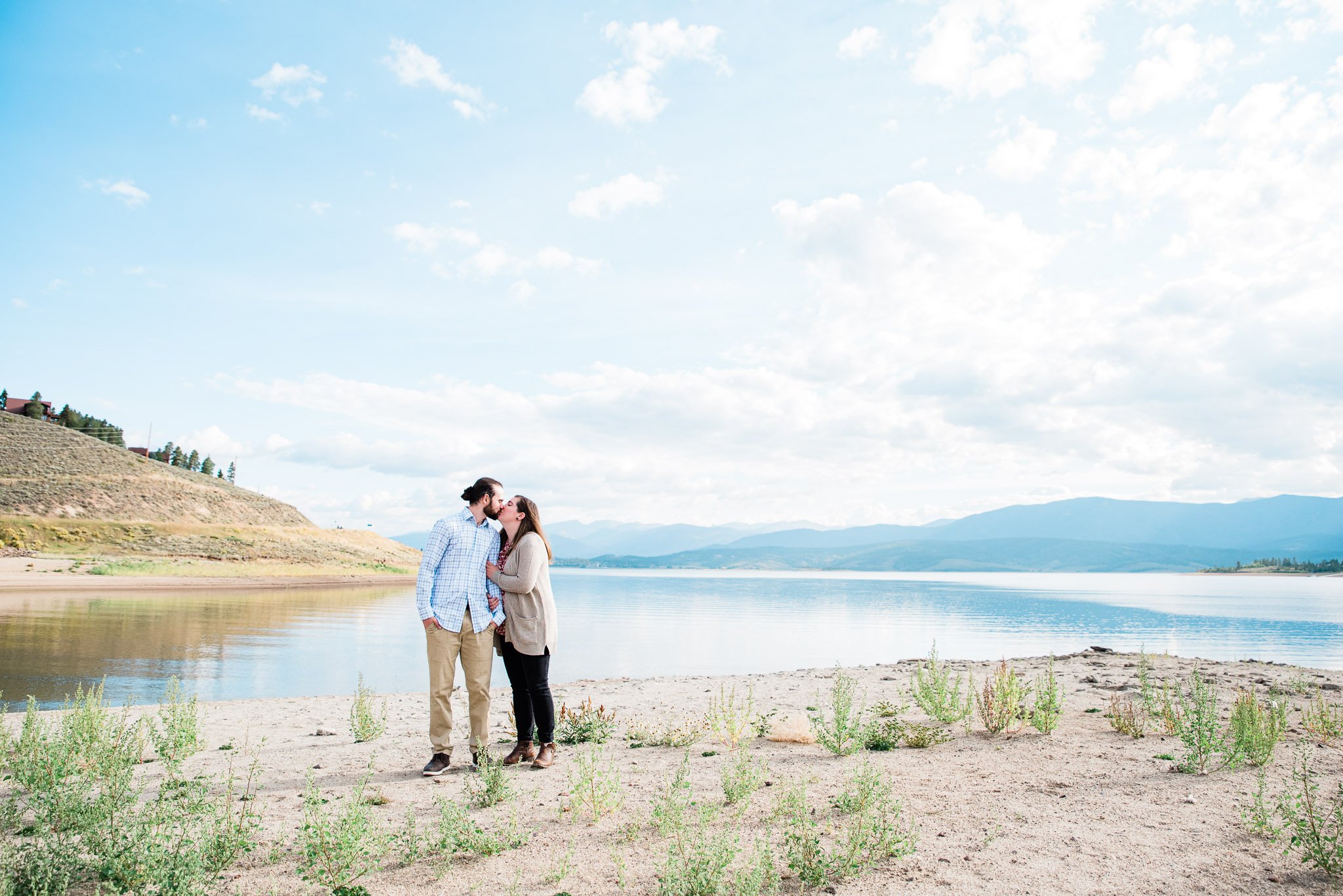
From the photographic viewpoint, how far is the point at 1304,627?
140 ft

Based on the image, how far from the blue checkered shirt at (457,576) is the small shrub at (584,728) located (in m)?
2.19

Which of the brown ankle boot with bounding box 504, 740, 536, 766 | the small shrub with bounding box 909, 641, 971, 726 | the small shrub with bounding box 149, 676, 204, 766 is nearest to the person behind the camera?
the brown ankle boot with bounding box 504, 740, 536, 766

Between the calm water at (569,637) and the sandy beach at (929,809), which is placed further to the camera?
the calm water at (569,637)

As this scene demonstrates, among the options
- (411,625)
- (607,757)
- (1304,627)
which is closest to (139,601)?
(411,625)

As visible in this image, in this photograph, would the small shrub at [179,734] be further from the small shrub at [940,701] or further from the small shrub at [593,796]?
the small shrub at [940,701]

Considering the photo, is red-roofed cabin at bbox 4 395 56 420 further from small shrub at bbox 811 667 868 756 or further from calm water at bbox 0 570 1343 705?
small shrub at bbox 811 667 868 756

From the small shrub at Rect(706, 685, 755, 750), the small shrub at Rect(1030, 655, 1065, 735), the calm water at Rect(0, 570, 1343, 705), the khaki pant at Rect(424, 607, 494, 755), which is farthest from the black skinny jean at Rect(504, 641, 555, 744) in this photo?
the calm water at Rect(0, 570, 1343, 705)

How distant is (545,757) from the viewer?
284 inches

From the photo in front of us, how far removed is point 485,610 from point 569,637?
2418 cm

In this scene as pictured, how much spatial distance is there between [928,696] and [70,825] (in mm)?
8540

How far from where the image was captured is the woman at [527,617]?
7008 mm

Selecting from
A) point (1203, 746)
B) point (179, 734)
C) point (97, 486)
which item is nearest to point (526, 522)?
point (179, 734)

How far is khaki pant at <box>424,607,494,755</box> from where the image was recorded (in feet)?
22.8

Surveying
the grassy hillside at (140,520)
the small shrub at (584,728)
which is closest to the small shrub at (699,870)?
the small shrub at (584,728)
